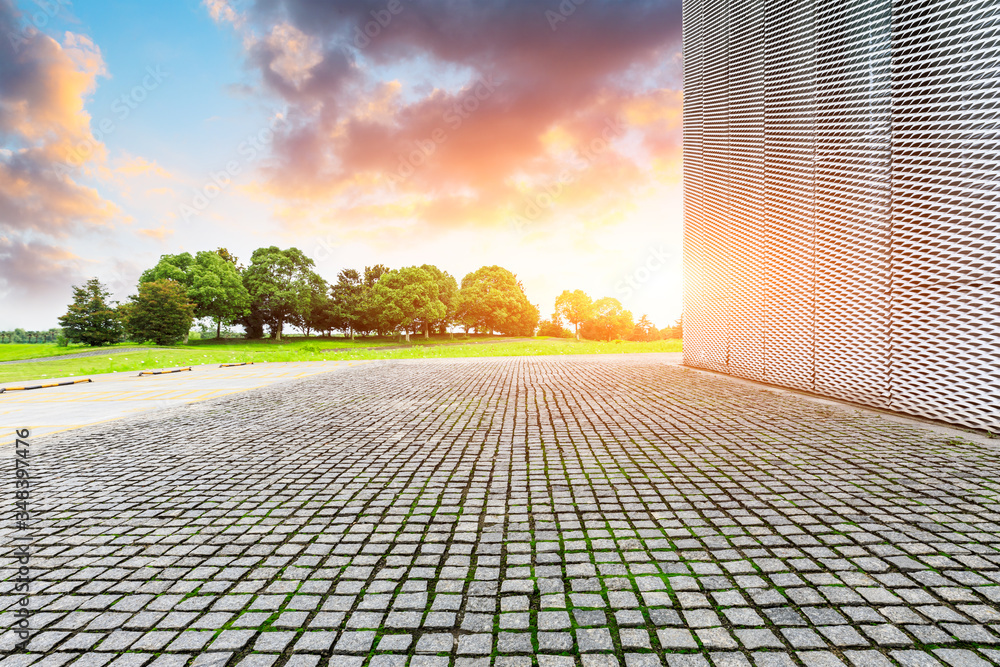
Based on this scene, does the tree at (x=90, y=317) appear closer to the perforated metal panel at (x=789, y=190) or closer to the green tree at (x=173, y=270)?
the green tree at (x=173, y=270)

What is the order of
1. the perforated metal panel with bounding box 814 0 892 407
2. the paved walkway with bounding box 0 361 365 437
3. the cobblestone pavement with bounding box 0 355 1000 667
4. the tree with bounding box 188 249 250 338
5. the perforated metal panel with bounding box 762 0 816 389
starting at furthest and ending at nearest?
1. the tree with bounding box 188 249 250 338
2. the perforated metal panel with bounding box 762 0 816 389
3. the perforated metal panel with bounding box 814 0 892 407
4. the paved walkway with bounding box 0 361 365 437
5. the cobblestone pavement with bounding box 0 355 1000 667

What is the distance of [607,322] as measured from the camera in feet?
187

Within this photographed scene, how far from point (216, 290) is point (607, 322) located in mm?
41731

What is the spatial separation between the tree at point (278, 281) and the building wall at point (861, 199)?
43.1 m

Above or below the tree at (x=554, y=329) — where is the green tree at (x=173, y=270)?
above

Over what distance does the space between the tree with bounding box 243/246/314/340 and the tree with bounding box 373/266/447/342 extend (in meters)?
8.29

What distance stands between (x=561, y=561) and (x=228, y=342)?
169ft

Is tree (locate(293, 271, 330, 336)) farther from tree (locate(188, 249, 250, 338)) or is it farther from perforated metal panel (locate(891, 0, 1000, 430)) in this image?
perforated metal panel (locate(891, 0, 1000, 430))

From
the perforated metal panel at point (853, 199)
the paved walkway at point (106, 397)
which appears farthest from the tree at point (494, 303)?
the perforated metal panel at point (853, 199)

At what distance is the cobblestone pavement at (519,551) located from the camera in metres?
2.05

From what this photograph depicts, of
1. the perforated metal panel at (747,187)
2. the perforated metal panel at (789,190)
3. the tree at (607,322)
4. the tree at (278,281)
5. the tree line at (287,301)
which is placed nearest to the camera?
the perforated metal panel at (789,190)

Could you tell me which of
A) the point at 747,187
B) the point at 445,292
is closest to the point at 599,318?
the point at 445,292

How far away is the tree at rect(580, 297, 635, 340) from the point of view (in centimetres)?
5688

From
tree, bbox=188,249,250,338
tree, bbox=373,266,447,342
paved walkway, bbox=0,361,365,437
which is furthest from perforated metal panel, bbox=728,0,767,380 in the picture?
tree, bbox=188,249,250,338
